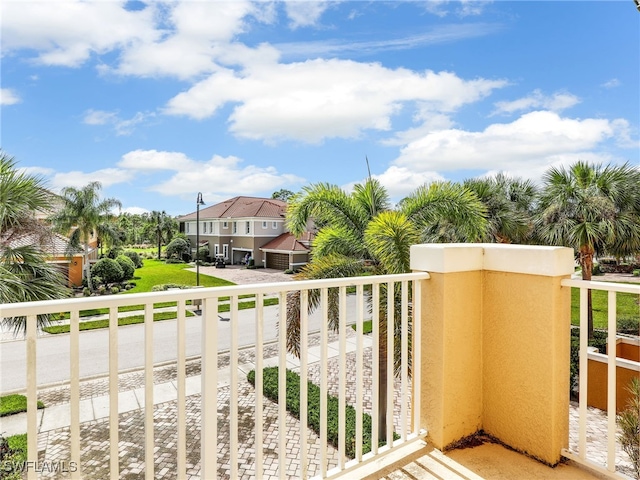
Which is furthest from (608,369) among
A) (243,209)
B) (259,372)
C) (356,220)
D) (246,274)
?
(243,209)

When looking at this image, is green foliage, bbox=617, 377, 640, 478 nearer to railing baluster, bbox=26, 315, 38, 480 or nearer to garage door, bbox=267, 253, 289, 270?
railing baluster, bbox=26, 315, 38, 480

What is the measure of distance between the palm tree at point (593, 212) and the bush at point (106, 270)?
20463 mm

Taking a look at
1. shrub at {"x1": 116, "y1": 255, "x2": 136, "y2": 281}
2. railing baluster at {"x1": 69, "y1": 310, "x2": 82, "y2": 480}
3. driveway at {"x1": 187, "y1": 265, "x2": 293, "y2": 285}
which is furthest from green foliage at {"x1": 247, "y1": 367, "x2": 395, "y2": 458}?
shrub at {"x1": 116, "y1": 255, "x2": 136, "y2": 281}

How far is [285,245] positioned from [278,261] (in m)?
1.82

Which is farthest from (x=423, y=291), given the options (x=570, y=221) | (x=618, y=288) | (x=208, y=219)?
(x=208, y=219)

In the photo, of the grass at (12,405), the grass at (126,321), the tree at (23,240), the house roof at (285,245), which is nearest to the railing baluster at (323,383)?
the tree at (23,240)

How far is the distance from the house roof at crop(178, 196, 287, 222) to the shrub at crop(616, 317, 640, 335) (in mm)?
23533

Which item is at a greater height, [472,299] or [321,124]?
[321,124]

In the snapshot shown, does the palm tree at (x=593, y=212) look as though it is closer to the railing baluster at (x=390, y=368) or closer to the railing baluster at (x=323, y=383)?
the railing baluster at (x=390, y=368)

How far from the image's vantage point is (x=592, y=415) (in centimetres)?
727

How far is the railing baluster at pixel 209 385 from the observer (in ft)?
5.10

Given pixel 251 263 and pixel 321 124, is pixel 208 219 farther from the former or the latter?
pixel 321 124

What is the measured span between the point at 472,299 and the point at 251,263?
29553 millimetres

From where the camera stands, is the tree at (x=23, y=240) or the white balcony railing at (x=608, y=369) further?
the tree at (x=23, y=240)
